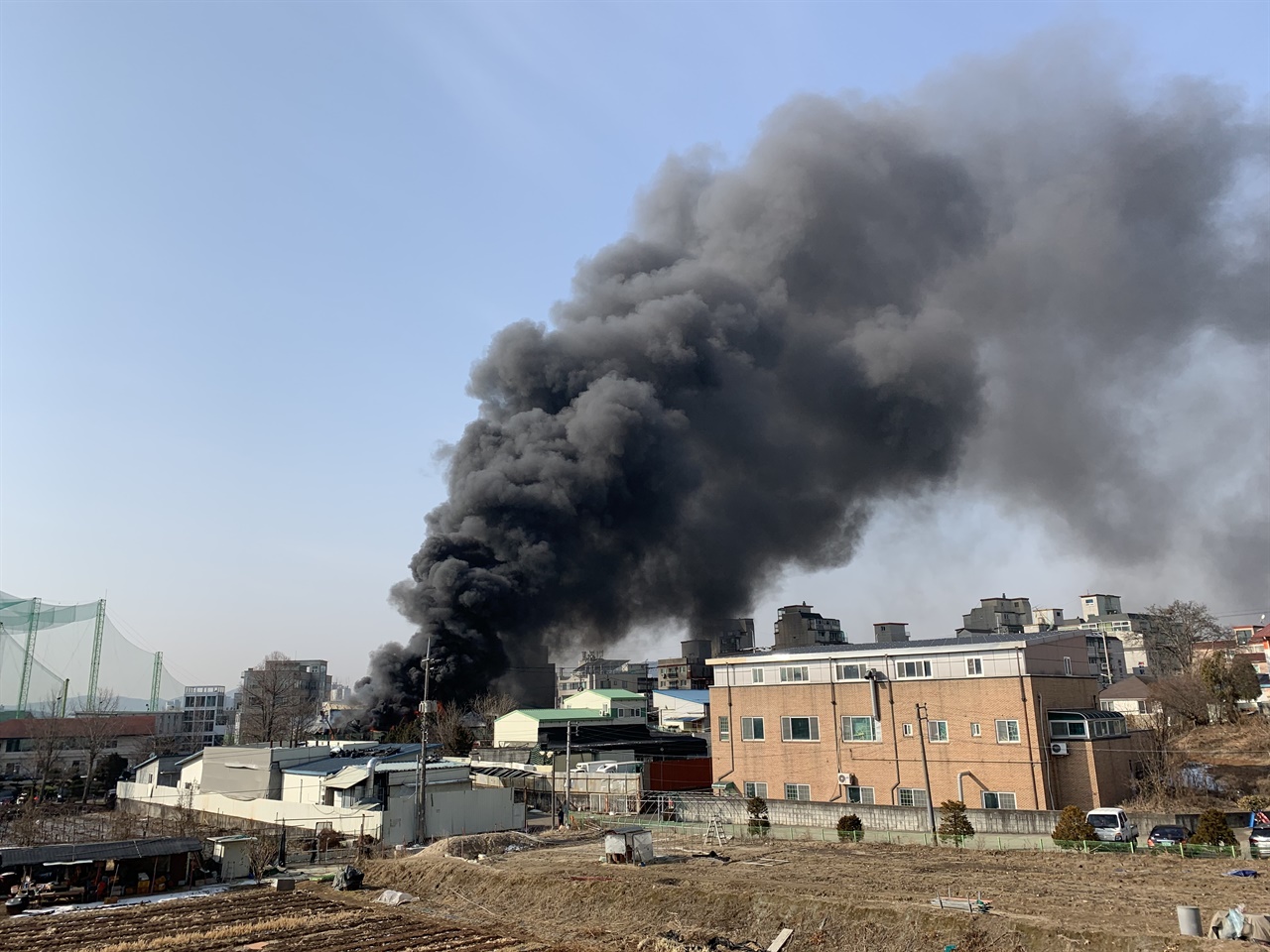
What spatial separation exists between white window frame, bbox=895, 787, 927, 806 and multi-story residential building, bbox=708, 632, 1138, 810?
3 centimetres

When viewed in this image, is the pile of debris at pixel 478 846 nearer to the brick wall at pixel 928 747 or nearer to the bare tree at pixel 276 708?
the brick wall at pixel 928 747

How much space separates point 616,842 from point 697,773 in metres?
15.8

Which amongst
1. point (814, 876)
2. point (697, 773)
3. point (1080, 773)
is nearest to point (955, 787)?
point (1080, 773)

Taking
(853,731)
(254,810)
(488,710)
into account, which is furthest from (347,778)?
(488,710)

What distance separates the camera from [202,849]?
24.3 m

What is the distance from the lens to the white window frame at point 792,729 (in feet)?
101

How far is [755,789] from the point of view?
1250 inches

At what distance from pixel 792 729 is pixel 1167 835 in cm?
1254

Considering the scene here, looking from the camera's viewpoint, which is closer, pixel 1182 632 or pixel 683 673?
pixel 1182 632

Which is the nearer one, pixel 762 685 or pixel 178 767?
pixel 762 685

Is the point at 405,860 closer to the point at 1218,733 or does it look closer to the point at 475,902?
the point at 475,902

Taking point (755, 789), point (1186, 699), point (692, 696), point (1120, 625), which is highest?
point (1120, 625)

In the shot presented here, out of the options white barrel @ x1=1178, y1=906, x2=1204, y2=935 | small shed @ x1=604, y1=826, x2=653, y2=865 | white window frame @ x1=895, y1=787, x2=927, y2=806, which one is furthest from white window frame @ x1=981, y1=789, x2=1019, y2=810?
white barrel @ x1=1178, y1=906, x2=1204, y2=935

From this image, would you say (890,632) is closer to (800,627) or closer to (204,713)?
(800,627)
